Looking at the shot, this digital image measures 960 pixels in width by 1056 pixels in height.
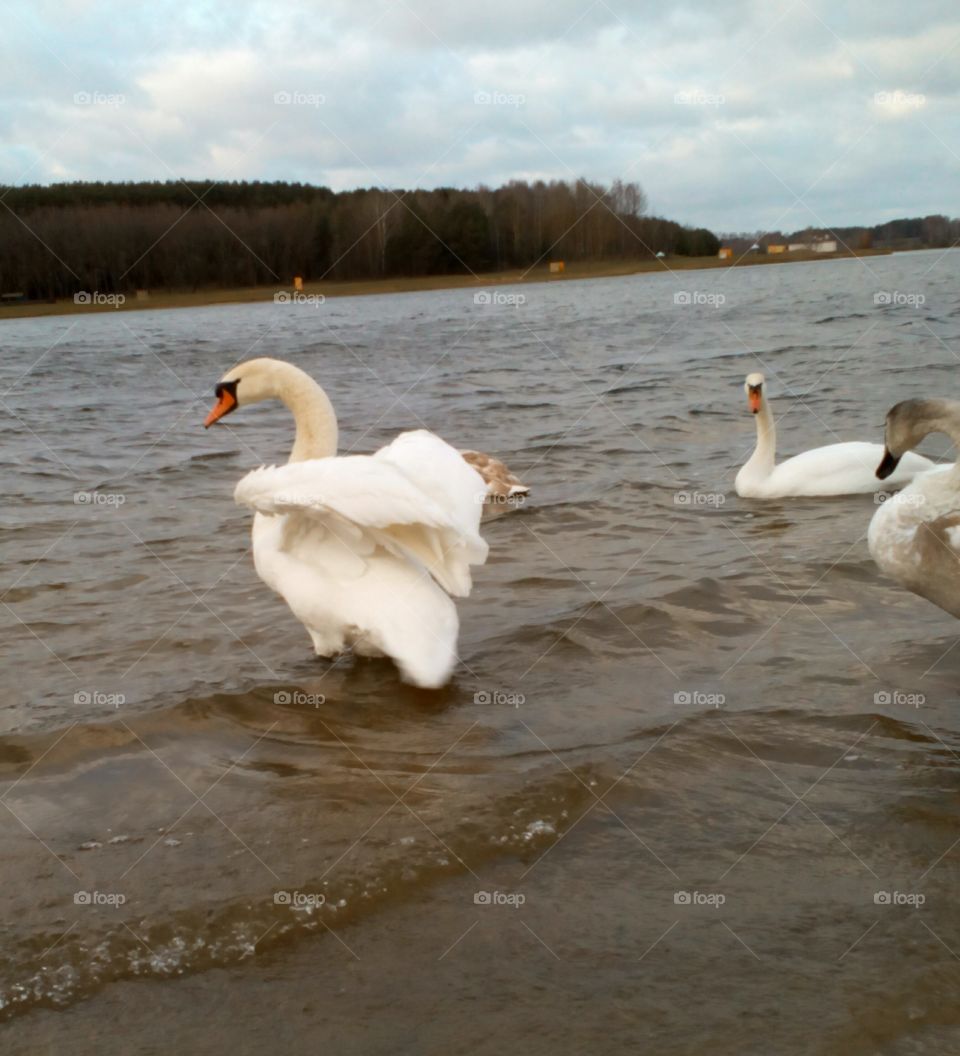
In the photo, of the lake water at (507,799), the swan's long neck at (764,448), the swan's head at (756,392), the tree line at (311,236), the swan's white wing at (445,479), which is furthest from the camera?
the tree line at (311,236)

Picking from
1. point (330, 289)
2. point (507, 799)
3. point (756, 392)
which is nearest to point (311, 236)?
point (330, 289)

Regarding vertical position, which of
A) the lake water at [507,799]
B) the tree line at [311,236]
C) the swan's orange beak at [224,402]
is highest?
the tree line at [311,236]

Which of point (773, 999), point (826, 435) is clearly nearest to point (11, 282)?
point (826, 435)

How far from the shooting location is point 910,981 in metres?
2.64

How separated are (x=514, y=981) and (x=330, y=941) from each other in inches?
20.2

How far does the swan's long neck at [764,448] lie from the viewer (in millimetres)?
8602

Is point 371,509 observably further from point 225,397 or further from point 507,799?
point 225,397

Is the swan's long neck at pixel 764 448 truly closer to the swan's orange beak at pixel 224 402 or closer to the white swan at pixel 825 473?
the white swan at pixel 825 473

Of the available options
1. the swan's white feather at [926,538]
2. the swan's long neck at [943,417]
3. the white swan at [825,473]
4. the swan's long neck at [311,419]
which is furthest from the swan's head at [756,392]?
the swan's long neck at [311,419]

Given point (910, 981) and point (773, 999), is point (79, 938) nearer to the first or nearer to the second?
point (773, 999)

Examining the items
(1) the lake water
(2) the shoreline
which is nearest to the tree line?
(2) the shoreline

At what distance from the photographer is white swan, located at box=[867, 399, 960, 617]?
449 cm

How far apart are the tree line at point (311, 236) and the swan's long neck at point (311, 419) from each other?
29555mm

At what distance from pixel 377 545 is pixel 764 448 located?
4.74 metres
